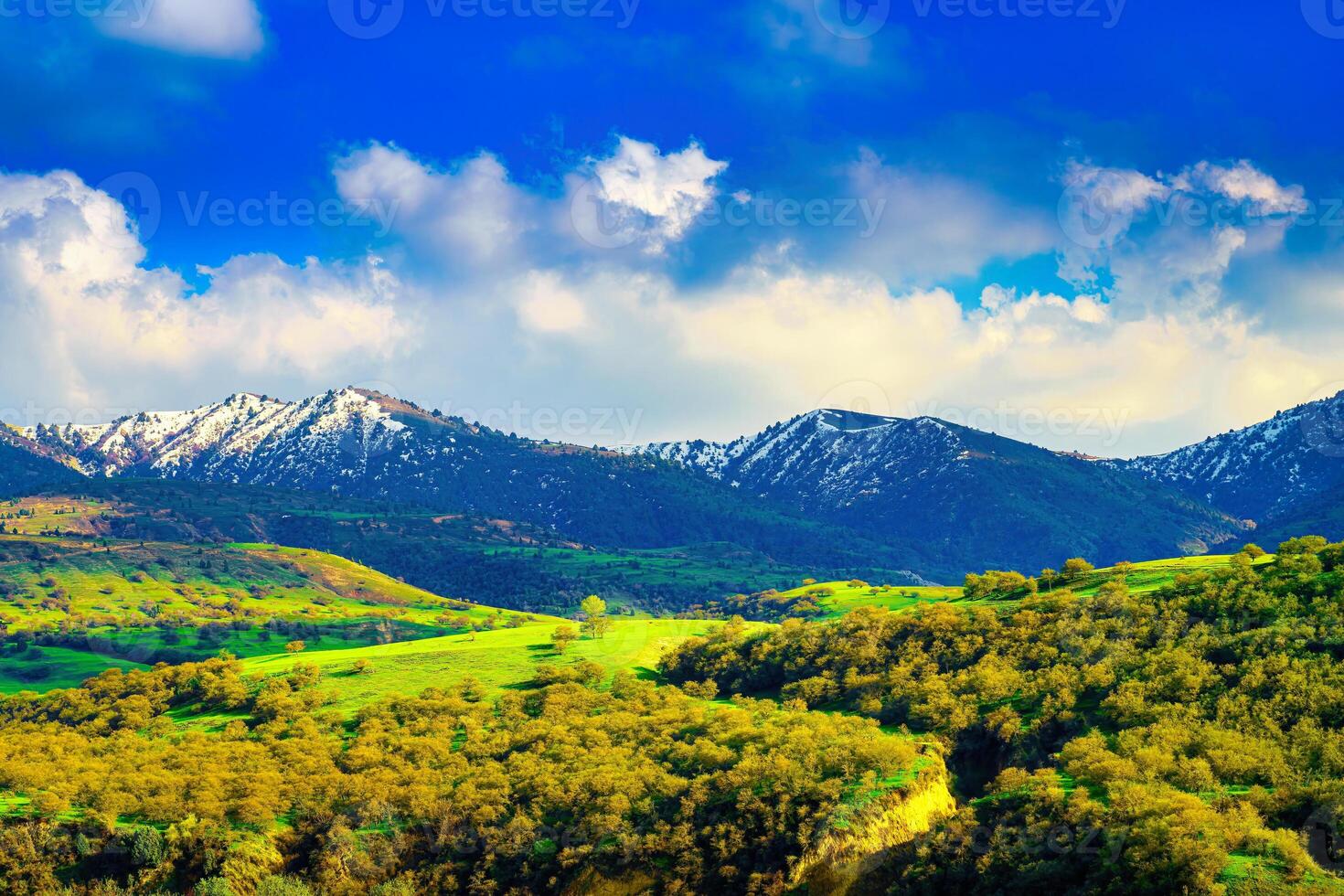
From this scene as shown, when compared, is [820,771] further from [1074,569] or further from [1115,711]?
[1074,569]

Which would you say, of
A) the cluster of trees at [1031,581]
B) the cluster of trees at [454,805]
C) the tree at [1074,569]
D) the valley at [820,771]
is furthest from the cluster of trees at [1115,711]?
the tree at [1074,569]

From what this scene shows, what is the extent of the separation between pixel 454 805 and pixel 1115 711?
77.4 m

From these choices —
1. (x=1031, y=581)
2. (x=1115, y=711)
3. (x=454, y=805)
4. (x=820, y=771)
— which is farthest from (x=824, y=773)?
(x=1031, y=581)

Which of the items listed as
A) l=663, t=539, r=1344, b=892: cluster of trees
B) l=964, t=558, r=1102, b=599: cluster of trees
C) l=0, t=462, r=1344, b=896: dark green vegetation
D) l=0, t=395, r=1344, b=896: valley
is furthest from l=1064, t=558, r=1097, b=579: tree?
l=0, t=395, r=1344, b=896: valley

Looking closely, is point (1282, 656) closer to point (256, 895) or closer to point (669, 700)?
point (669, 700)

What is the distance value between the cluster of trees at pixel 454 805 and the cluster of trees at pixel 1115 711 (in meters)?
12.5

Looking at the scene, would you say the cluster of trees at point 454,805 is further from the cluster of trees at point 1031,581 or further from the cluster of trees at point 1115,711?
the cluster of trees at point 1031,581

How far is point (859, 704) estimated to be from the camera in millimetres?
143125

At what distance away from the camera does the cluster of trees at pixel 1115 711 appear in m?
88.1

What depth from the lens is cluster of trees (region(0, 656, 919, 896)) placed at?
11131 centimetres

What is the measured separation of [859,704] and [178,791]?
3463 inches

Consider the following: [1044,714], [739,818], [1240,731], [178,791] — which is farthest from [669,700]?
[1240,731]

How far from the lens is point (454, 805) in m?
122

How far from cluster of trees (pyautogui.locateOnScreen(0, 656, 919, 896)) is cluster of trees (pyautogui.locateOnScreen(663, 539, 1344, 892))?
41.0 ft
